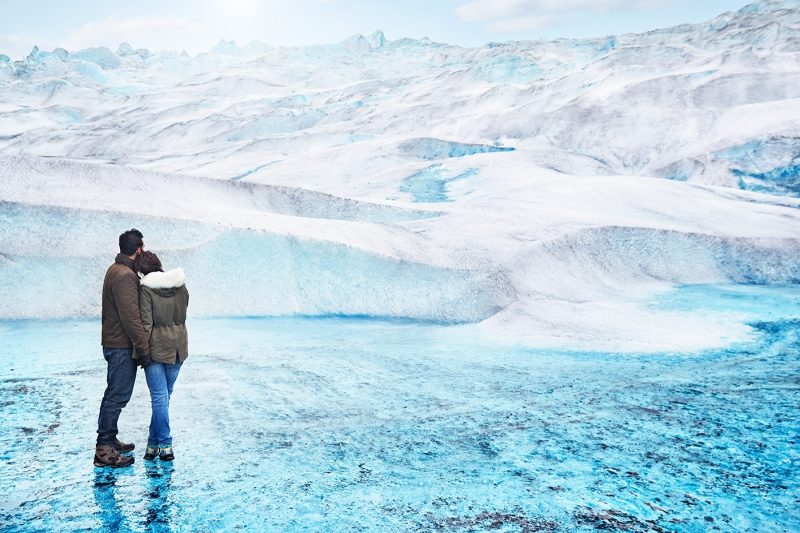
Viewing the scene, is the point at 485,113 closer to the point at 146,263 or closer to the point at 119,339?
the point at 146,263

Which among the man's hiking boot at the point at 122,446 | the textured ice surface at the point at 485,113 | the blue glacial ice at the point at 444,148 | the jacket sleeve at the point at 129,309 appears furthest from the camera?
the blue glacial ice at the point at 444,148

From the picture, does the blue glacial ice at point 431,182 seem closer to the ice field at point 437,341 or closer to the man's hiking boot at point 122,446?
the ice field at point 437,341

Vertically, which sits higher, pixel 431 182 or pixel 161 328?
pixel 431 182

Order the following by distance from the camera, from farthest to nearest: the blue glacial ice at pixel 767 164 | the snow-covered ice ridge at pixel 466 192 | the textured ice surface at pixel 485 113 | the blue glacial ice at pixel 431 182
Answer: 1. the textured ice surface at pixel 485 113
2. the blue glacial ice at pixel 431 182
3. the blue glacial ice at pixel 767 164
4. the snow-covered ice ridge at pixel 466 192

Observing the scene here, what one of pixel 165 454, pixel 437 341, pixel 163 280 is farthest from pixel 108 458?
pixel 437 341

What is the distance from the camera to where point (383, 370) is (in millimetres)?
6375

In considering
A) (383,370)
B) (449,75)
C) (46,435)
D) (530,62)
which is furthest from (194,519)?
(530,62)

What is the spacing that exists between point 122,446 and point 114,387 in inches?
17.1

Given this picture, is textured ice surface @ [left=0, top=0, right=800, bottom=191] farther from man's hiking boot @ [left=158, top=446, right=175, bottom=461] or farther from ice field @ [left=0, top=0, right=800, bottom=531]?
man's hiking boot @ [left=158, top=446, right=175, bottom=461]

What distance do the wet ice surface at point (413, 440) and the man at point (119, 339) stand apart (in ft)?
0.61

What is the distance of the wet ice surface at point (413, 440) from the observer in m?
3.35

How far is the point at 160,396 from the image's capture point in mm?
3717

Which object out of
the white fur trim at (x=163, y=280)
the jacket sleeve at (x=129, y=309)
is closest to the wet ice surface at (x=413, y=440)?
the jacket sleeve at (x=129, y=309)

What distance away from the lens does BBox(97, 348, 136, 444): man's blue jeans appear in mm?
3645
